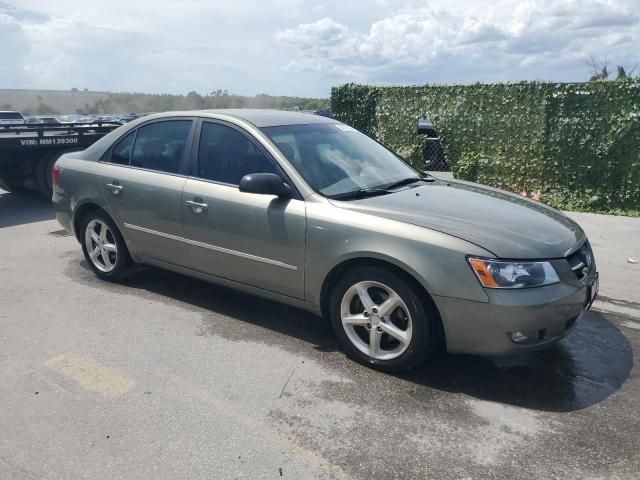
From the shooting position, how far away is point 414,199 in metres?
3.83

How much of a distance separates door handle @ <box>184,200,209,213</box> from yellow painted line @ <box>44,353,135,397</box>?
131cm

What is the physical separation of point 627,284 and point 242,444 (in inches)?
168

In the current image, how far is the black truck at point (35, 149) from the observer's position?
30.2ft

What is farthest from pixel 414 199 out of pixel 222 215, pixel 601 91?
pixel 601 91

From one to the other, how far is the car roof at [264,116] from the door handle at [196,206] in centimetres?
73

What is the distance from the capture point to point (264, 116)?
4.58 metres

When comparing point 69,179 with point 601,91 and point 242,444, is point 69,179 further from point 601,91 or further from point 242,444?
point 601,91

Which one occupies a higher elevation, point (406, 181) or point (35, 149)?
point (406, 181)

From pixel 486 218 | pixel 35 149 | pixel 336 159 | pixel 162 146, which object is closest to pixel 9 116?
pixel 35 149

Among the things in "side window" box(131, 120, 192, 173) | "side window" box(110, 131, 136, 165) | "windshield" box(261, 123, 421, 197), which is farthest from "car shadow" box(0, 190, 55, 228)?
"windshield" box(261, 123, 421, 197)

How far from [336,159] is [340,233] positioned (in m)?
0.89

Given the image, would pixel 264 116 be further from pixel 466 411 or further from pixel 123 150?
pixel 466 411

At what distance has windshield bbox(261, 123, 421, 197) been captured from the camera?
3.96 metres

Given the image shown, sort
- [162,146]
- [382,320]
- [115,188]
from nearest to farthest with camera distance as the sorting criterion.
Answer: [382,320], [162,146], [115,188]
